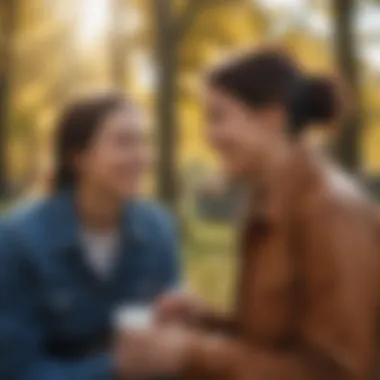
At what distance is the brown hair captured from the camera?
881 millimetres

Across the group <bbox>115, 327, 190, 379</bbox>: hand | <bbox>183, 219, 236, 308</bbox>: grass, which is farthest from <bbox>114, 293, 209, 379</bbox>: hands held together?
<bbox>183, 219, 236, 308</bbox>: grass

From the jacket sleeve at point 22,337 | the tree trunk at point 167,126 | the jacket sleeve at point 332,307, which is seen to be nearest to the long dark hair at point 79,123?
the jacket sleeve at point 22,337

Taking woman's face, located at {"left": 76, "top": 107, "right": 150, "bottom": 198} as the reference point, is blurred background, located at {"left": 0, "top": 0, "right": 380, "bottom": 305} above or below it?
above

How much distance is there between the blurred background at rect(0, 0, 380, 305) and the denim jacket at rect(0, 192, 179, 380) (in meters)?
0.70

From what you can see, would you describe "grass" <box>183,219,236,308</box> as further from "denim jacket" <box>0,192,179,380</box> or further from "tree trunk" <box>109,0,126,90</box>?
"denim jacket" <box>0,192,179,380</box>

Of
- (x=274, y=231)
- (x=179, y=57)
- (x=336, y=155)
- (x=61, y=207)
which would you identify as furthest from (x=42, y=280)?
(x=179, y=57)

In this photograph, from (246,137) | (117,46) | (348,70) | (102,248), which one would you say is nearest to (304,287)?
(246,137)

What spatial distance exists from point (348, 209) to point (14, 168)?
172 cm

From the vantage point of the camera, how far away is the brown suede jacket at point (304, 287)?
2.72ft

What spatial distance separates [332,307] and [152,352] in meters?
0.21

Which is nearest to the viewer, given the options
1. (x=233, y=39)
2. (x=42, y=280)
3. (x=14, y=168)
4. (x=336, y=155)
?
(x=42, y=280)

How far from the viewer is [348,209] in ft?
2.77

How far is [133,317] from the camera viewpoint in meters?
1.02

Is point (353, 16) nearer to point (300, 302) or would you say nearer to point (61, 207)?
point (61, 207)
